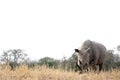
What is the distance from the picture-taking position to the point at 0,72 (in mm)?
11891

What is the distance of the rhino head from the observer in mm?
16680

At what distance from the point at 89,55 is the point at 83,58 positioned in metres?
1.03

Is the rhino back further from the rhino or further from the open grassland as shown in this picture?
the open grassland

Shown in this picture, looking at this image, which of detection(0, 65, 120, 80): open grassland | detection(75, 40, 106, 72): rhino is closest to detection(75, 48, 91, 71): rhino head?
detection(75, 40, 106, 72): rhino

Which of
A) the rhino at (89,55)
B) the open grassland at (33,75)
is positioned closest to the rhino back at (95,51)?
the rhino at (89,55)

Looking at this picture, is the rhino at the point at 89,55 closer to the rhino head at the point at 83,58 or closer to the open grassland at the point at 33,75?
the rhino head at the point at 83,58

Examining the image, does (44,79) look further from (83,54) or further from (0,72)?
(83,54)

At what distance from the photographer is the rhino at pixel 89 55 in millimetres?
16856

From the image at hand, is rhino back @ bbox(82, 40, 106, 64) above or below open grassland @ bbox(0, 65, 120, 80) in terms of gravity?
above

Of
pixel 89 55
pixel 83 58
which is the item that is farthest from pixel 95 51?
pixel 83 58

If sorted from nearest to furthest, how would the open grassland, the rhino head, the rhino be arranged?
the open grassland, the rhino head, the rhino

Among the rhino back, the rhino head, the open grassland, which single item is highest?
the rhino back

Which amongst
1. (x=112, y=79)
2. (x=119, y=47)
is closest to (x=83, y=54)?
(x=112, y=79)

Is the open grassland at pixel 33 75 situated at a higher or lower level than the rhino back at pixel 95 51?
lower
